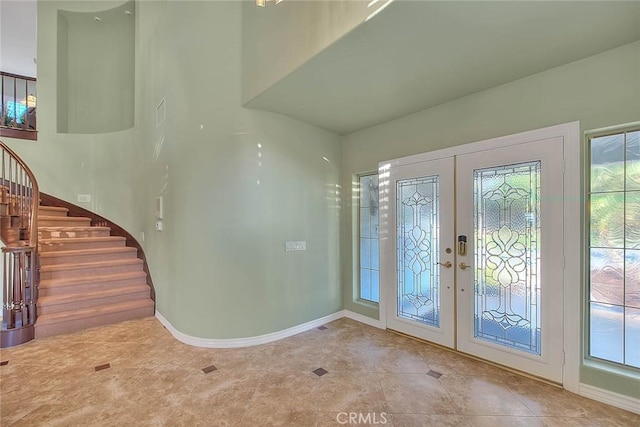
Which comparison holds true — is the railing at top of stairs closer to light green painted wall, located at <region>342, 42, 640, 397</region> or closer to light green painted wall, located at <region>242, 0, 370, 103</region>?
light green painted wall, located at <region>242, 0, 370, 103</region>

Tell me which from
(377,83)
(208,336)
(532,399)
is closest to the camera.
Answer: (532,399)

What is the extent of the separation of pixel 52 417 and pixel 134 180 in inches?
151

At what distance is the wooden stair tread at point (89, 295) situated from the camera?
356 centimetres

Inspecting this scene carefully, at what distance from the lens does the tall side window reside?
213cm

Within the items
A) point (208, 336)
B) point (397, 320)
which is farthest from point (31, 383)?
point (397, 320)

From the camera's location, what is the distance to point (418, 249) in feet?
11.0

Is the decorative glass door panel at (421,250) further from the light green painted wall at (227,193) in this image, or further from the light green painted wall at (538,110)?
the light green painted wall at (227,193)

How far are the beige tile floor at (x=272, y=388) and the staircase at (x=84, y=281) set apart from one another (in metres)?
0.42

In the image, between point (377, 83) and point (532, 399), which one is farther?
point (377, 83)

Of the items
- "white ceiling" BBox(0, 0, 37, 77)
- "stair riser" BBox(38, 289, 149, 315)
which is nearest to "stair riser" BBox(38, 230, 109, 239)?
"stair riser" BBox(38, 289, 149, 315)

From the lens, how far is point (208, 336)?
3154 millimetres

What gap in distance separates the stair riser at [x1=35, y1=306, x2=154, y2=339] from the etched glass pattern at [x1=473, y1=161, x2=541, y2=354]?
14.5 ft

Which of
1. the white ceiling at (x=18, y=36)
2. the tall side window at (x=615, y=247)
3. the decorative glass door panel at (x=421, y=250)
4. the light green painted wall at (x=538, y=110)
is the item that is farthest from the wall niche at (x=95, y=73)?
the tall side window at (x=615, y=247)

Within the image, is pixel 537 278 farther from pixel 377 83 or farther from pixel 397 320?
pixel 377 83
